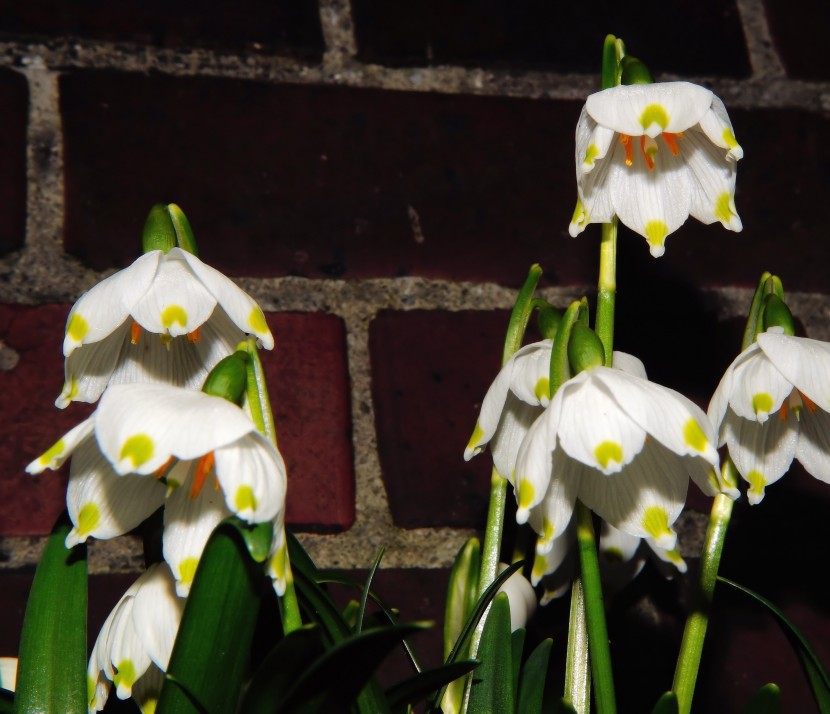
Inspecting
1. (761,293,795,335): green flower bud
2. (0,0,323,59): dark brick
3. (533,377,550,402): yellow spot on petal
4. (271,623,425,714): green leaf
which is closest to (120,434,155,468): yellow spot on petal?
(271,623,425,714): green leaf

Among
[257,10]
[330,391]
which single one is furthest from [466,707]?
[257,10]

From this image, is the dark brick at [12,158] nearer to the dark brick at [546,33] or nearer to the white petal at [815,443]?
the dark brick at [546,33]

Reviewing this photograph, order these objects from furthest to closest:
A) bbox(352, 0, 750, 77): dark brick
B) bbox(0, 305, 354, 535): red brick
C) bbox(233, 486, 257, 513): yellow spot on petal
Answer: bbox(352, 0, 750, 77): dark brick → bbox(0, 305, 354, 535): red brick → bbox(233, 486, 257, 513): yellow spot on petal

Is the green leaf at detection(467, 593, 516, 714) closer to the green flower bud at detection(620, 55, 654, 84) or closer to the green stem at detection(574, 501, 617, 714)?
the green stem at detection(574, 501, 617, 714)

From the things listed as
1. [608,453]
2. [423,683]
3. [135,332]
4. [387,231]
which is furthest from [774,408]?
[387,231]

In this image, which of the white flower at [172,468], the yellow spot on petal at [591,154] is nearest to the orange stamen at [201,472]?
the white flower at [172,468]
